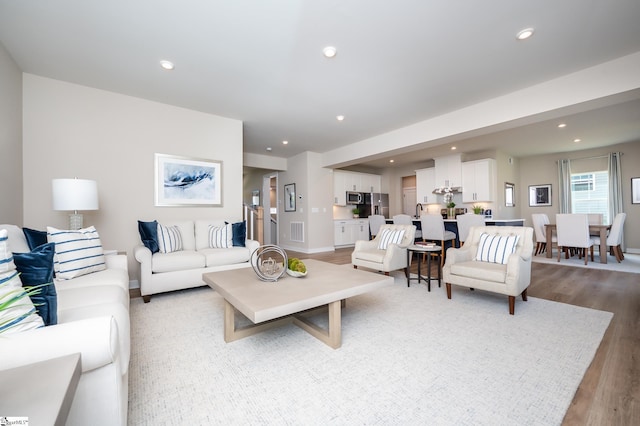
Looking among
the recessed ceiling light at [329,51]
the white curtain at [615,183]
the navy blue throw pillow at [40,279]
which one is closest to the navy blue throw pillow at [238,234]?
the recessed ceiling light at [329,51]

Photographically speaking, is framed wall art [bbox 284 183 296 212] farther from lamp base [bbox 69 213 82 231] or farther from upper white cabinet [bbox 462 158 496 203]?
lamp base [bbox 69 213 82 231]

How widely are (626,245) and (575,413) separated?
7.71 meters

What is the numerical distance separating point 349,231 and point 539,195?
5.38m

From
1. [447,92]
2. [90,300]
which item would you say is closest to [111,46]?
[90,300]

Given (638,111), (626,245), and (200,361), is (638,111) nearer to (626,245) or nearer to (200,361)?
(626,245)

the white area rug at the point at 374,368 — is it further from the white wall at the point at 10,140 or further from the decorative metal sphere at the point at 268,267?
the white wall at the point at 10,140

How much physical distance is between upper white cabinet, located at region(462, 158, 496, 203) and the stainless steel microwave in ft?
9.02

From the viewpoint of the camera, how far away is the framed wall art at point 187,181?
3.95 metres

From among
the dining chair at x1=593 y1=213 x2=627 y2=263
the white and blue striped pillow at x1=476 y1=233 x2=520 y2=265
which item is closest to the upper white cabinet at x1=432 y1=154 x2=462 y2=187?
the dining chair at x1=593 y1=213 x2=627 y2=263

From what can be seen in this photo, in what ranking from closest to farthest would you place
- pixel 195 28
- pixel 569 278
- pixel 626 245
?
1. pixel 195 28
2. pixel 569 278
3. pixel 626 245

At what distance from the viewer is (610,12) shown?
7.09 feet

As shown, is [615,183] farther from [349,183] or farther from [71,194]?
[71,194]

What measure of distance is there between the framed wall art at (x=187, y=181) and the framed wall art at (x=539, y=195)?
831cm

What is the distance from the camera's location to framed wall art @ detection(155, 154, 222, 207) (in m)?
3.95
